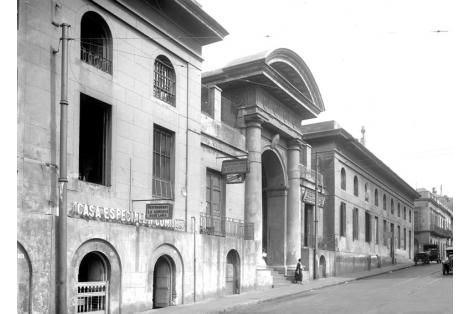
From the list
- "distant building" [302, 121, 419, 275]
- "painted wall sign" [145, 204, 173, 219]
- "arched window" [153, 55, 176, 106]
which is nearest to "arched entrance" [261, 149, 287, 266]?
"distant building" [302, 121, 419, 275]

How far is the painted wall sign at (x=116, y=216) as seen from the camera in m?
15.2

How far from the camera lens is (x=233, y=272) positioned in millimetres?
23734

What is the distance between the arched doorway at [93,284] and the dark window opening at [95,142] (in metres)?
2.15

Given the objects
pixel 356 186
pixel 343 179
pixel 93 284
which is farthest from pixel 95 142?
pixel 356 186

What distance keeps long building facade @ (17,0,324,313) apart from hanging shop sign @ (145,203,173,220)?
0.11 ft

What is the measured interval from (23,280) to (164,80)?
8924 millimetres

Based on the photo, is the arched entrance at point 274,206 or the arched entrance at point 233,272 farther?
the arched entrance at point 274,206

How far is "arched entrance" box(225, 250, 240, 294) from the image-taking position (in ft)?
76.7

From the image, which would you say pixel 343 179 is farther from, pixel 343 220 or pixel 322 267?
pixel 322 267

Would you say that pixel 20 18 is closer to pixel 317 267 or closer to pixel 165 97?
pixel 165 97

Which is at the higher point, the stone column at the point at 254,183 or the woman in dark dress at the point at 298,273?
the stone column at the point at 254,183

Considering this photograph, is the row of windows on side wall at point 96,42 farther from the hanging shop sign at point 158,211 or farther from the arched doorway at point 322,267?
the arched doorway at point 322,267

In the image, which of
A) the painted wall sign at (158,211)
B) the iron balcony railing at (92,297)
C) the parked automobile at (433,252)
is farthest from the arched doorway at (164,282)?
the parked automobile at (433,252)

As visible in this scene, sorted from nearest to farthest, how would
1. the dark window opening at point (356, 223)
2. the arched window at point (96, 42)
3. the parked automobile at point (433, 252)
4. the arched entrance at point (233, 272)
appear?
the arched window at point (96, 42)
the arched entrance at point (233, 272)
the dark window opening at point (356, 223)
the parked automobile at point (433, 252)
